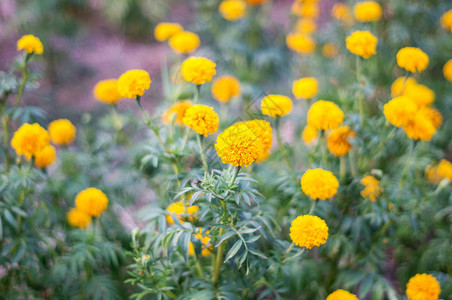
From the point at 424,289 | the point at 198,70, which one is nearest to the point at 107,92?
the point at 198,70

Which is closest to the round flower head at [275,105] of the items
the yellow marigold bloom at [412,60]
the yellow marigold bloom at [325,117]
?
the yellow marigold bloom at [325,117]

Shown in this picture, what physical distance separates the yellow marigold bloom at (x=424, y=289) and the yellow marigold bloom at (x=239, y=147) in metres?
0.85

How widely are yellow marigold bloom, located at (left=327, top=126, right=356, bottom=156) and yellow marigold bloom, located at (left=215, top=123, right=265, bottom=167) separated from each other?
0.64m

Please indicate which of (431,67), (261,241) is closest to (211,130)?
(261,241)

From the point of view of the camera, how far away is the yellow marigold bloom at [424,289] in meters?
1.33

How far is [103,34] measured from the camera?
5484 millimetres

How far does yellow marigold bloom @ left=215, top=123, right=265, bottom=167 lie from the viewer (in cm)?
105

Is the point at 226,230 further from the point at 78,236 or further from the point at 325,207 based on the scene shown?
the point at 78,236

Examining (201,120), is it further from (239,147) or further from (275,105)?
(275,105)

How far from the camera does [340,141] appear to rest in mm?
1598

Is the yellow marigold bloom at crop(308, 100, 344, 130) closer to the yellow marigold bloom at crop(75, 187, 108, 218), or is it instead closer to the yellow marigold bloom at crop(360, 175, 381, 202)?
the yellow marigold bloom at crop(360, 175, 381, 202)

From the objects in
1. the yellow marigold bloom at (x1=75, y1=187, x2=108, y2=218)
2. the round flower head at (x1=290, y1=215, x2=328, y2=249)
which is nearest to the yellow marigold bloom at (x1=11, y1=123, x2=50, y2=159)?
the yellow marigold bloom at (x1=75, y1=187, x2=108, y2=218)

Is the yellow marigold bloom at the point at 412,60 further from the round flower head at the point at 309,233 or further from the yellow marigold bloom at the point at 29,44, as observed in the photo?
the yellow marigold bloom at the point at 29,44

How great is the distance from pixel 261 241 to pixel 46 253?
3.54 feet
